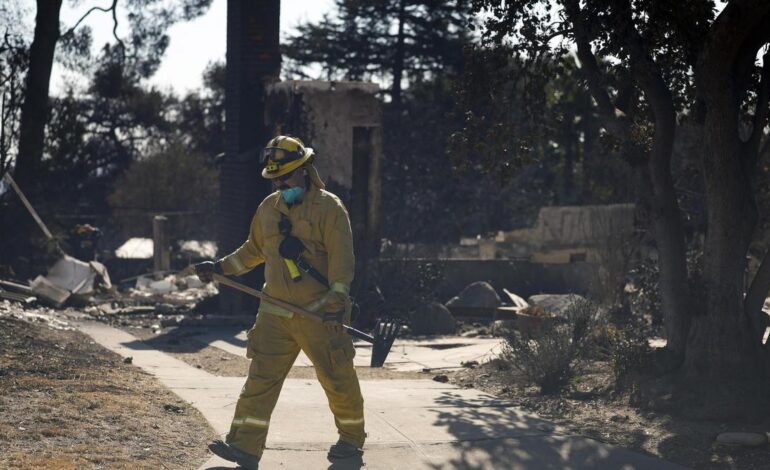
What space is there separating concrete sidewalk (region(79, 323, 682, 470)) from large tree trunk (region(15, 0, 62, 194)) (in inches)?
542

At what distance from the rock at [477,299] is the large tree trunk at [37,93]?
9994mm

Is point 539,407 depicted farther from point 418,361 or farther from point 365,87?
point 365,87

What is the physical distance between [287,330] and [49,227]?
51.1 feet

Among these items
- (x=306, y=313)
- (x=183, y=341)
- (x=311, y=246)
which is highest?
(x=311, y=246)

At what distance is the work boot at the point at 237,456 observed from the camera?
638 cm

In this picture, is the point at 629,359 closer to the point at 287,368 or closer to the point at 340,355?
the point at 340,355

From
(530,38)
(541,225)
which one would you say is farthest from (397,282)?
(541,225)

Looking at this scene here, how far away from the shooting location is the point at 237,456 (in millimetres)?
6379

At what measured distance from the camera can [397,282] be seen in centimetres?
1544

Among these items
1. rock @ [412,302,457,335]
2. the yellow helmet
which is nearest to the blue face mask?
the yellow helmet

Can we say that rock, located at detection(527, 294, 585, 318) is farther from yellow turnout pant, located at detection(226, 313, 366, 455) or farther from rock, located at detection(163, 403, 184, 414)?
yellow turnout pant, located at detection(226, 313, 366, 455)

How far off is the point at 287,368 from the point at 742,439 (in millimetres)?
2983

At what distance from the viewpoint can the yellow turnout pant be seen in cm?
648

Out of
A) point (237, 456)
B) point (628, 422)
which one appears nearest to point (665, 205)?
point (628, 422)
